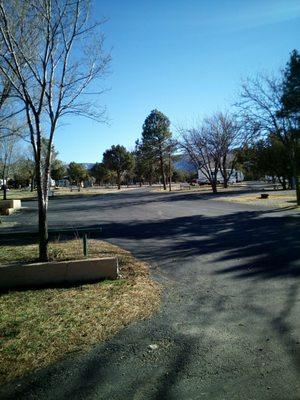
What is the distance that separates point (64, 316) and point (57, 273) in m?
1.78

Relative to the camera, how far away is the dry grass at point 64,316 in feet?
14.5

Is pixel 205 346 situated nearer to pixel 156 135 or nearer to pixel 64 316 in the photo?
pixel 64 316

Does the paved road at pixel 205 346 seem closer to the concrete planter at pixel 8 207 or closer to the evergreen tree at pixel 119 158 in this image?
the concrete planter at pixel 8 207

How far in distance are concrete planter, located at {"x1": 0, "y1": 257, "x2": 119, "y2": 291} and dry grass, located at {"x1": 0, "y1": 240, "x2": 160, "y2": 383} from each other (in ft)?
0.94

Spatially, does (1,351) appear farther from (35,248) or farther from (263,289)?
(35,248)

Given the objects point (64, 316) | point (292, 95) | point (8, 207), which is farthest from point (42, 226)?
point (8, 207)

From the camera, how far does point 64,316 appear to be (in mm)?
5555

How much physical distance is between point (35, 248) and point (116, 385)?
7.13 m

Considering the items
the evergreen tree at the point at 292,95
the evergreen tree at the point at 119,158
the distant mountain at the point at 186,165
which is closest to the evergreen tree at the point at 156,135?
the distant mountain at the point at 186,165

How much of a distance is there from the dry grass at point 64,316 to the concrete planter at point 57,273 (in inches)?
11.3

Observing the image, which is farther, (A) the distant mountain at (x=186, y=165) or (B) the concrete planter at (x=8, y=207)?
(A) the distant mountain at (x=186, y=165)

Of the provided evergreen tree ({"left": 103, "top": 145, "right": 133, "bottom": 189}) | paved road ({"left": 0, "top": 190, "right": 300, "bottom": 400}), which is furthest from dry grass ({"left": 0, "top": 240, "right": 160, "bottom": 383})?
evergreen tree ({"left": 103, "top": 145, "right": 133, "bottom": 189})

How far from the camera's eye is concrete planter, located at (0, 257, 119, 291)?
7.07 metres

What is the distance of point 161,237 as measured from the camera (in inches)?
499
